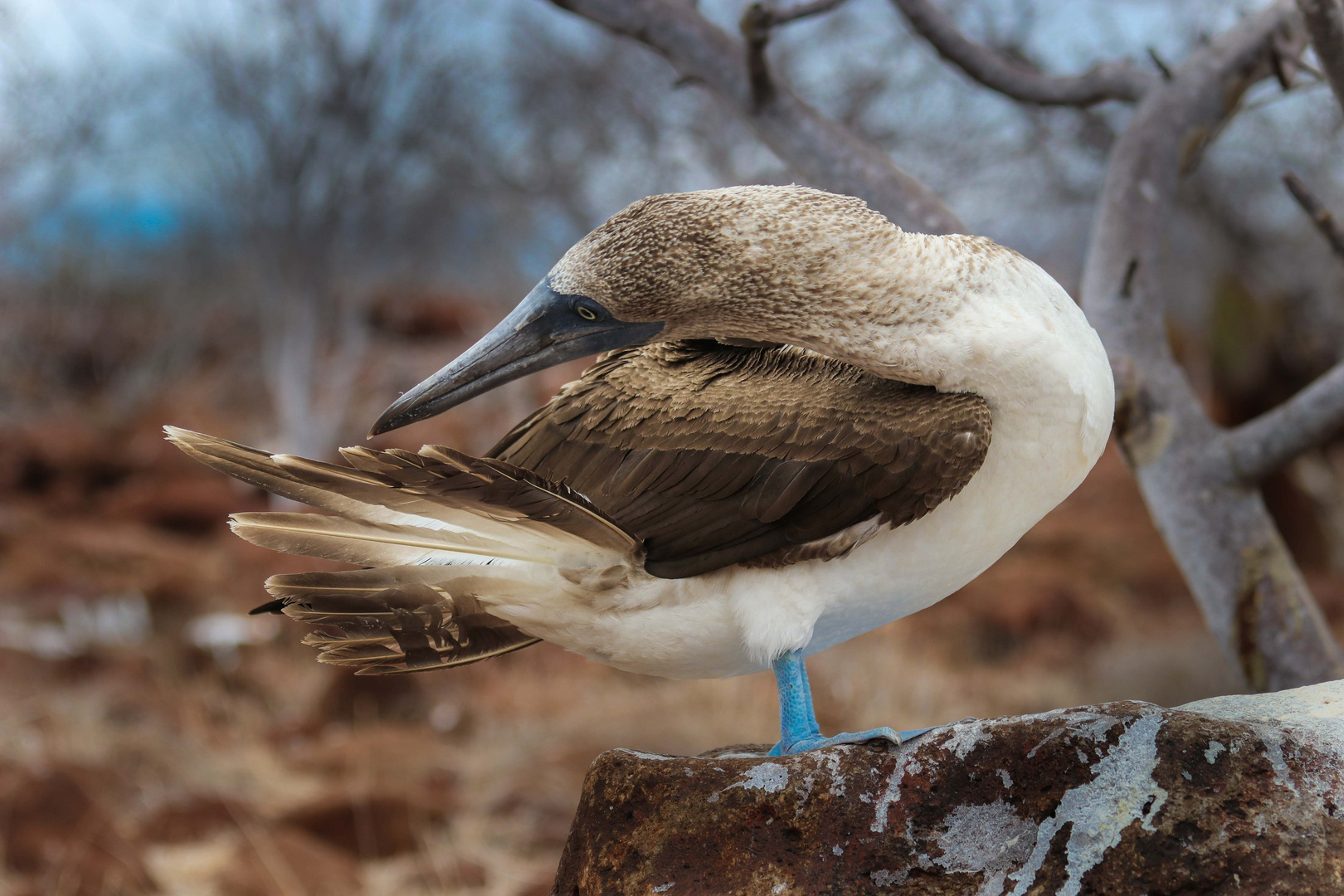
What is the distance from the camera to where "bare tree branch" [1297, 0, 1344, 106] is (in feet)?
6.57

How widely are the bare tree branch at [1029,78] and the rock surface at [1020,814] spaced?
2050 millimetres

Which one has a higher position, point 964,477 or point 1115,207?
point 1115,207

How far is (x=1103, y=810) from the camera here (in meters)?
1.44

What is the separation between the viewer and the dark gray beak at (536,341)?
5.00ft

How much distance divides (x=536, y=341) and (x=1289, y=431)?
2.15m

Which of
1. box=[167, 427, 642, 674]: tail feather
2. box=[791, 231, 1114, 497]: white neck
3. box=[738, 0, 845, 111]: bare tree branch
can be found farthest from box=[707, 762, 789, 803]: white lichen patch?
box=[738, 0, 845, 111]: bare tree branch

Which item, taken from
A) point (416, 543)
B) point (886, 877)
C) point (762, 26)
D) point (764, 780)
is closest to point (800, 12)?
point (762, 26)

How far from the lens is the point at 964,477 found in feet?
4.94

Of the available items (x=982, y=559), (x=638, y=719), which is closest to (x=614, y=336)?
(x=982, y=559)

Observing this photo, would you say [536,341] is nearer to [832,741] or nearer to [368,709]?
[832,741]

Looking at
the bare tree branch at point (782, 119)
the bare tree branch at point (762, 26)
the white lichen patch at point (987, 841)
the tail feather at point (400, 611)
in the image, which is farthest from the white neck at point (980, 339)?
the bare tree branch at point (762, 26)

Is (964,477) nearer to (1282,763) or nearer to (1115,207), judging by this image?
(1282,763)

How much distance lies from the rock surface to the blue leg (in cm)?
8

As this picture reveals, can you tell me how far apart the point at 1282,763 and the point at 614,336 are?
1.05 metres
